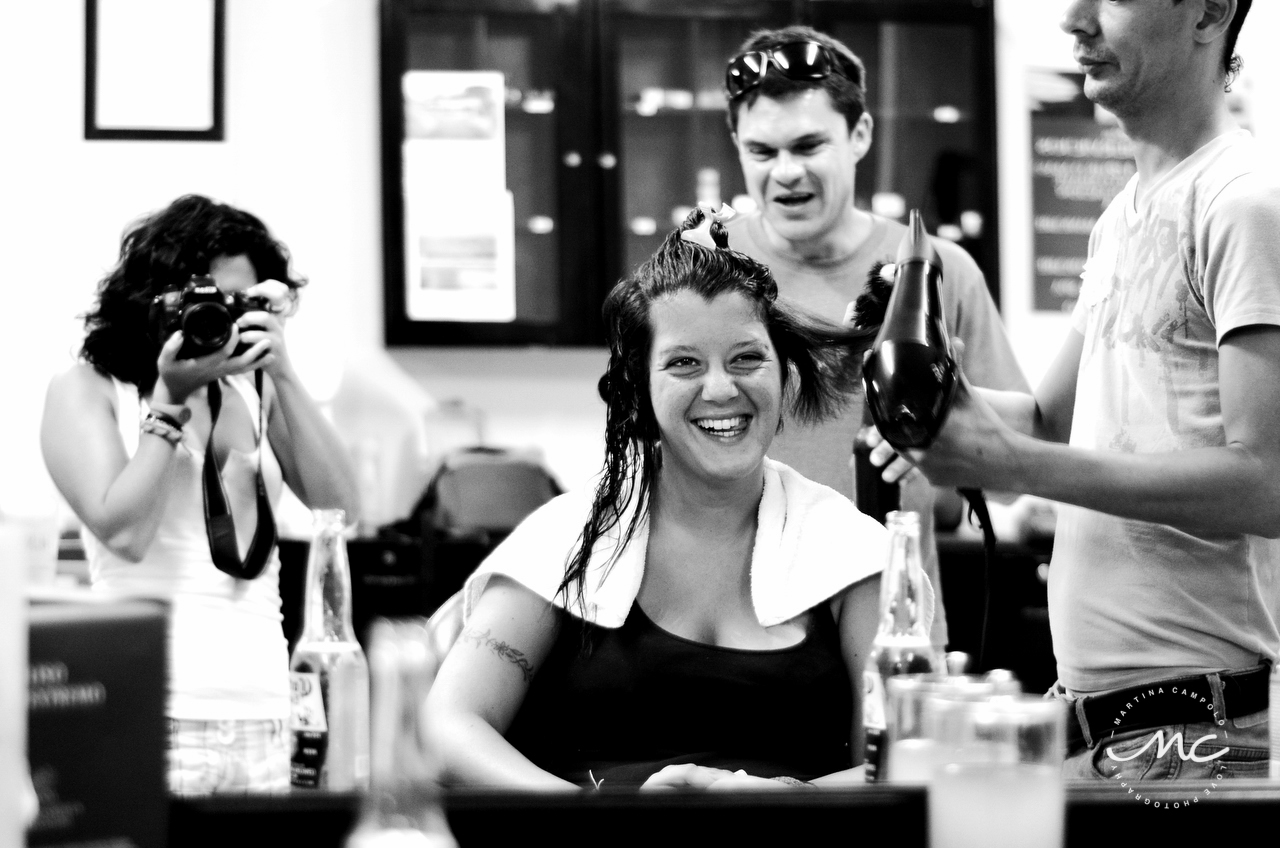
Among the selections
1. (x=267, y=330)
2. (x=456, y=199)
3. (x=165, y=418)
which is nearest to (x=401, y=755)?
(x=165, y=418)

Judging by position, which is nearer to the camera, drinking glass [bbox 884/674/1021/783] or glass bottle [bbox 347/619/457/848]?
glass bottle [bbox 347/619/457/848]

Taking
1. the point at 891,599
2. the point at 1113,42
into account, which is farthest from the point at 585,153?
the point at 891,599

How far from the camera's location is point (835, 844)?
98cm

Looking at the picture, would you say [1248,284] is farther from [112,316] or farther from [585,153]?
[585,153]

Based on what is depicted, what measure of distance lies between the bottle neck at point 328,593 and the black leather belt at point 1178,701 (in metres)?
0.79

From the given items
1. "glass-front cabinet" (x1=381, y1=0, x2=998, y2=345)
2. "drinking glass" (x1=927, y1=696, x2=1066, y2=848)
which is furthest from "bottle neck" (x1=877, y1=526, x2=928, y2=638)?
"glass-front cabinet" (x1=381, y1=0, x2=998, y2=345)

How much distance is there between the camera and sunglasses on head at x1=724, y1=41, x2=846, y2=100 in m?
2.33

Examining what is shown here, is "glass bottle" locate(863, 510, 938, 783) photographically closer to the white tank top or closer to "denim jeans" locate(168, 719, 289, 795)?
"denim jeans" locate(168, 719, 289, 795)

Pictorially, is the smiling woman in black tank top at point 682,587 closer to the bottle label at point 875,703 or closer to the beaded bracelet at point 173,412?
the bottle label at point 875,703

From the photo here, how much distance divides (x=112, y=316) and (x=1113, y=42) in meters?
1.45

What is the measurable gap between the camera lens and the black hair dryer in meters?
1.16

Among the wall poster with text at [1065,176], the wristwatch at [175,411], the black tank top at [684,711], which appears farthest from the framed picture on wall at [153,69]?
the black tank top at [684,711]

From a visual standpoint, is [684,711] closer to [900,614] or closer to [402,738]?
[900,614]

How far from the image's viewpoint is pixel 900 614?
1158 millimetres
